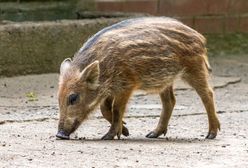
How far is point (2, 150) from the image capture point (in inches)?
259

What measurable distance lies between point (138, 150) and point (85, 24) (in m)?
4.15

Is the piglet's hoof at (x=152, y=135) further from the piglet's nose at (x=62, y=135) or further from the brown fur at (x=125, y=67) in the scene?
the piglet's nose at (x=62, y=135)

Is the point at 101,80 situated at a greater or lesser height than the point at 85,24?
greater

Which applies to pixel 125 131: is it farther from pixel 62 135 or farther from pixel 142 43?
pixel 142 43

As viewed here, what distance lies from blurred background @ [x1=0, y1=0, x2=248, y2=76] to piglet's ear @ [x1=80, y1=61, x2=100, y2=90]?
3046 millimetres

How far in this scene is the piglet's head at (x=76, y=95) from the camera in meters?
7.20

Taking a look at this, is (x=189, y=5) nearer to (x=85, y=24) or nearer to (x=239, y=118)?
(x=85, y=24)

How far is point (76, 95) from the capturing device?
7266 millimetres

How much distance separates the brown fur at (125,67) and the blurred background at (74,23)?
9.65ft

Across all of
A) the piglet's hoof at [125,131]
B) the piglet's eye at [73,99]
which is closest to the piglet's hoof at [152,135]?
the piglet's hoof at [125,131]

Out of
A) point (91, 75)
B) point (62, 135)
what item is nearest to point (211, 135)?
point (91, 75)

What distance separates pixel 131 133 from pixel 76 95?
0.72m

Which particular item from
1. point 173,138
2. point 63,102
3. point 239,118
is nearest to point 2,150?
point 63,102

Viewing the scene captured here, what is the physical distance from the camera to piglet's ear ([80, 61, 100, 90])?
23.7 feet
